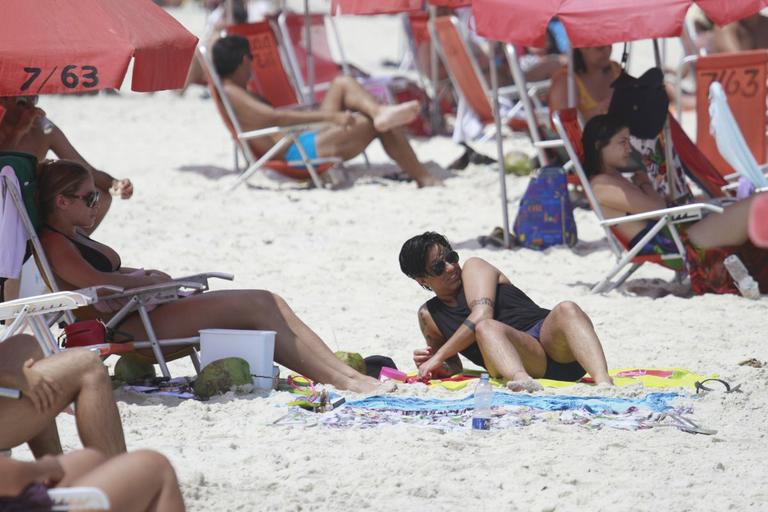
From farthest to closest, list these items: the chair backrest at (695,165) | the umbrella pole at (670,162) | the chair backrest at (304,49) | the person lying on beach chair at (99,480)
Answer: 1. the chair backrest at (304,49)
2. the chair backrest at (695,165)
3. the umbrella pole at (670,162)
4. the person lying on beach chair at (99,480)

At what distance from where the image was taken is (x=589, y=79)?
7895mm

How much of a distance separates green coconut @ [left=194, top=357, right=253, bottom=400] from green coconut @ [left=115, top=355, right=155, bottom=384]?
353 mm

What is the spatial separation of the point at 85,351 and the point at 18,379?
0.65 ft

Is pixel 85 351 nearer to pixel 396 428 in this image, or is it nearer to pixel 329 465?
pixel 329 465

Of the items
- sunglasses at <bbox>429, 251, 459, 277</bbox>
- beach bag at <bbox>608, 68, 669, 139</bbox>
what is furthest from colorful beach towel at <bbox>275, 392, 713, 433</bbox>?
beach bag at <bbox>608, 68, 669, 139</bbox>

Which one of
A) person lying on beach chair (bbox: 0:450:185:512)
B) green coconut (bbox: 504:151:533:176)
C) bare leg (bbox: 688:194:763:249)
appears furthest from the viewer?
green coconut (bbox: 504:151:533:176)

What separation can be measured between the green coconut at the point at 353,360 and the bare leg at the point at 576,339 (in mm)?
714

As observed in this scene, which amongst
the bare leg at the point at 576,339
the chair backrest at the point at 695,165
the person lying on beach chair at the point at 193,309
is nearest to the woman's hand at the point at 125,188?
the person lying on beach chair at the point at 193,309

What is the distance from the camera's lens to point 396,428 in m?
4.06

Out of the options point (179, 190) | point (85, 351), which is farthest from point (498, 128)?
point (85, 351)

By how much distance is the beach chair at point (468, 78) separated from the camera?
10109 mm

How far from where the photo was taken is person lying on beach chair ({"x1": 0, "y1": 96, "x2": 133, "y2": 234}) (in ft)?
17.0

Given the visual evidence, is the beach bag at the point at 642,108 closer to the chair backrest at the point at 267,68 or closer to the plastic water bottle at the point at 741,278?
the plastic water bottle at the point at 741,278

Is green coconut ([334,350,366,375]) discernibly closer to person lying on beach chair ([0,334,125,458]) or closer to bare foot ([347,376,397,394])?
bare foot ([347,376,397,394])
